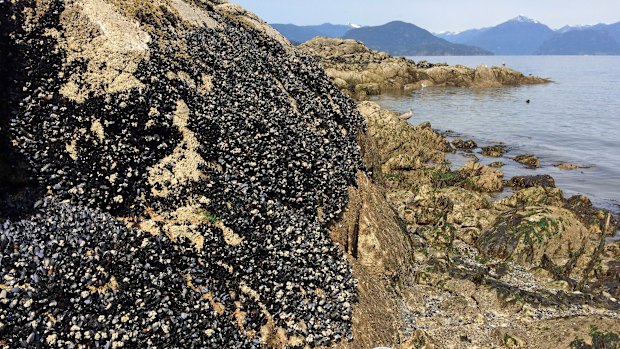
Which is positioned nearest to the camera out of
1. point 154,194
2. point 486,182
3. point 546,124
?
point 154,194

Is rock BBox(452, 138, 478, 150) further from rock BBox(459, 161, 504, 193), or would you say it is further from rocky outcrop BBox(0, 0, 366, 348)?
rocky outcrop BBox(0, 0, 366, 348)

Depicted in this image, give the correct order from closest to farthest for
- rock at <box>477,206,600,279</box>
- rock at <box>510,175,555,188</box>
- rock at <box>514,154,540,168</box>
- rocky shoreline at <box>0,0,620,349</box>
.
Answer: rocky shoreline at <box>0,0,620,349</box>, rock at <box>477,206,600,279</box>, rock at <box>510,175,555,188</box>, rock at <box>514,154,540,168</box>

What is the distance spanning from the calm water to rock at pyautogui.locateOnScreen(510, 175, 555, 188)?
Answer: 3.44 feet

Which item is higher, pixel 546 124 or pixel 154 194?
pixel 154 194

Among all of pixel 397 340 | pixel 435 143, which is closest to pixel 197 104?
pixel 397 340

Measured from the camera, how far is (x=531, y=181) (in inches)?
1050

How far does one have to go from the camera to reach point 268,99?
35.5ft

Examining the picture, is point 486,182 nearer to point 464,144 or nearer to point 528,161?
point 528,161

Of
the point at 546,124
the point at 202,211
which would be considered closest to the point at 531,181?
the point at 202,211

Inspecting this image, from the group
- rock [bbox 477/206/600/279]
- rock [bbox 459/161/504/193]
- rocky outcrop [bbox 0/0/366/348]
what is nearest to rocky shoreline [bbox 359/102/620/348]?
rock [bbox 477/206/600/279]

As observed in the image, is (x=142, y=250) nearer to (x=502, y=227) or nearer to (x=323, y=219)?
(x=323, y=219)

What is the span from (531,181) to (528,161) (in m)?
6.82

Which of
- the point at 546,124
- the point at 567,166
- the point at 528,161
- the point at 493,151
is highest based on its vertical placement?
the point at 546,124

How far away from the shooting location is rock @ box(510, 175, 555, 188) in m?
26.4
